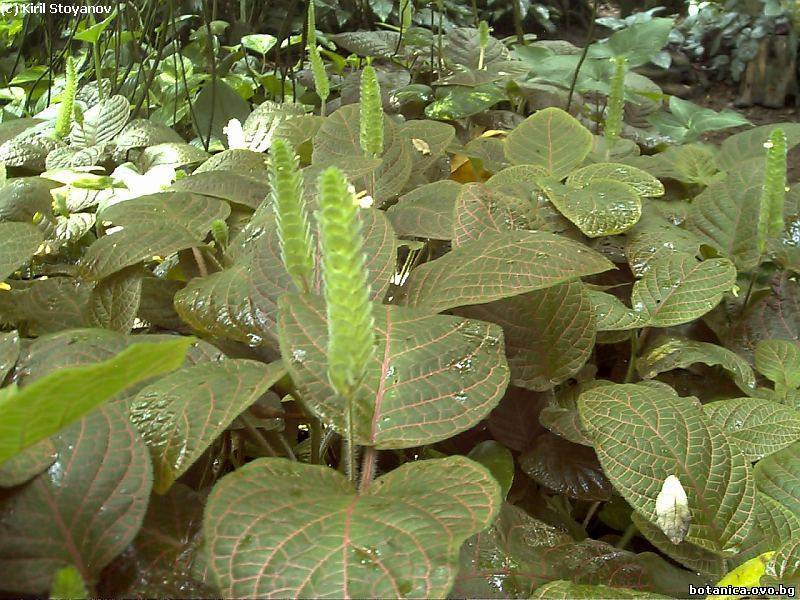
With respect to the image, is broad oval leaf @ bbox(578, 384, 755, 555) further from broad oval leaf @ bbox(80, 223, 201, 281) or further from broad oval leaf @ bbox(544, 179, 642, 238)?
broad oval leaf @ bbox(80, 223, 201, 281)

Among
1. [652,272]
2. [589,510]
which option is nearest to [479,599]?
[589,510]

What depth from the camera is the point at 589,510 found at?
2.84 ft

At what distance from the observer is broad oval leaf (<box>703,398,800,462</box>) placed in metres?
0.79

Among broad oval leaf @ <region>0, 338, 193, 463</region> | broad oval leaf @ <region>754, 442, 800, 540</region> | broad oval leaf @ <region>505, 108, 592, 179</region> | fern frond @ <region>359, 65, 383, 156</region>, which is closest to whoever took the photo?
broad oval leaf @ <region>0, 338, 193, 463</region>

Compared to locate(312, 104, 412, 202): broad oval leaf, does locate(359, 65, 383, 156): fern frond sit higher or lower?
higher

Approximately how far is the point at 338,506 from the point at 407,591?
0.10 metres

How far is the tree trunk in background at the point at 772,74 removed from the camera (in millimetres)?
4043

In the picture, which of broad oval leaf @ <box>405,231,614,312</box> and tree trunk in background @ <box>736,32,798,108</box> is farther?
tree trunk in background @ <box>736,32,798,108</box>

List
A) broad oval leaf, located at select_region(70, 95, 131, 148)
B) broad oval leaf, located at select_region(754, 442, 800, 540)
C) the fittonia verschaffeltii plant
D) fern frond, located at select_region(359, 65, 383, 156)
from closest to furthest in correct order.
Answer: the fittonia verschaffeltii plant, broad oval leaf, located at select_region(754, 442, 800, 540), fern frond, located at select_region(359, 65, 383, 156), broad oval leaf, located at select_region(70, 95, 131, 148)

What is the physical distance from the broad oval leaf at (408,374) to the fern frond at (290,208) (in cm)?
4

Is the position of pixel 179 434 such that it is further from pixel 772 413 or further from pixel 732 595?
pixel 772 413

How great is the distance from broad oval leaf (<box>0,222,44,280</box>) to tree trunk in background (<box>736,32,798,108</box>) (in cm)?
414

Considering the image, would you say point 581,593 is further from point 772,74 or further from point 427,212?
point 772,74

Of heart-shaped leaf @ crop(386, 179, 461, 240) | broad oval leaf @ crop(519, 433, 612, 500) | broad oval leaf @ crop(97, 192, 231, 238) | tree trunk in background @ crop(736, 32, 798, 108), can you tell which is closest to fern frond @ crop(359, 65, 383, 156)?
heart-shaped leaf @ crop(386, 179, 461, 240)
